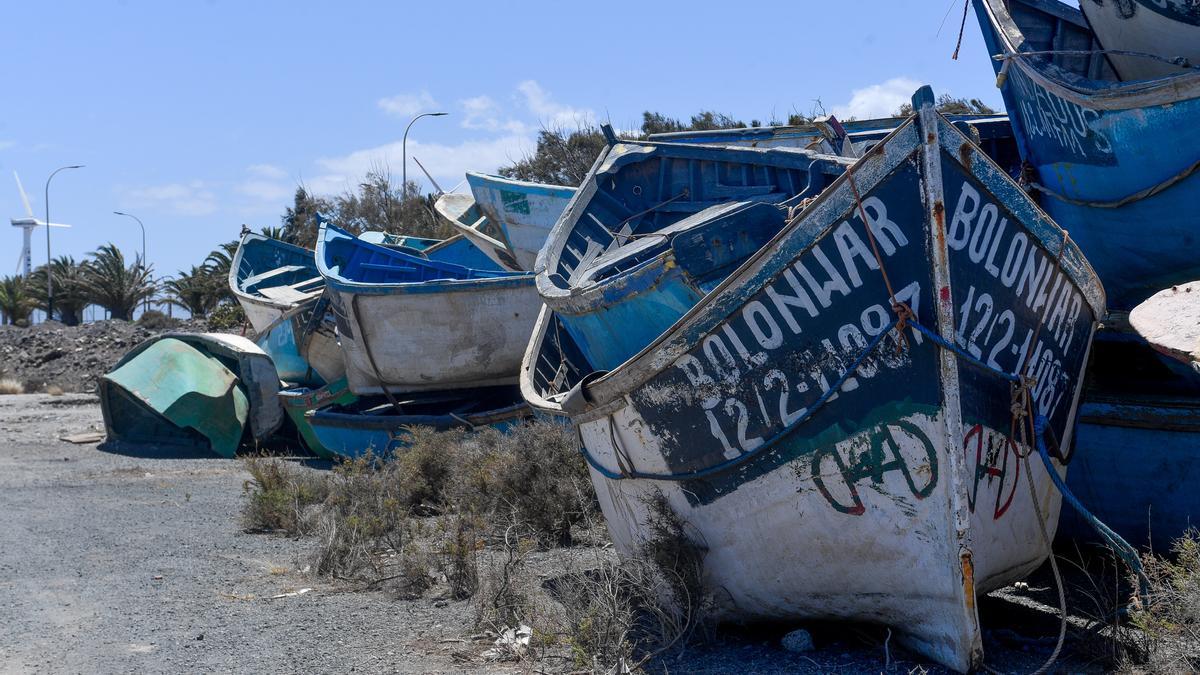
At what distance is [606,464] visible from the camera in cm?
544

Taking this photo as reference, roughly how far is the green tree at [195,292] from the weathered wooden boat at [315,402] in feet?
78.1

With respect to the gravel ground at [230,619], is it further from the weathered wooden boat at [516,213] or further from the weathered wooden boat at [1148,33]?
the weathered wooden boat at [516,213]

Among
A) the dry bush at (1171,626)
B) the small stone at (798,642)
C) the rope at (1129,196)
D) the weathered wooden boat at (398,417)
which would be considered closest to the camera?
the dry bush at (1171,626)

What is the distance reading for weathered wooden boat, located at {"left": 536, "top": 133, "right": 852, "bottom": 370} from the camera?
5734 mm

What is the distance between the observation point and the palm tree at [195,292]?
117 feet

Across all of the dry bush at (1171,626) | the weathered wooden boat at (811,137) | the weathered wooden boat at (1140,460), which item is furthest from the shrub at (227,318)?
the dry bush at (1171,626)

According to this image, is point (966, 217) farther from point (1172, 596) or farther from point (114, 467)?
point (114, 467)

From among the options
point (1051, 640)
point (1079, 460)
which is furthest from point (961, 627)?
point (1079, 460)

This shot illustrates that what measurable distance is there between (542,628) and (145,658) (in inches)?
71.5

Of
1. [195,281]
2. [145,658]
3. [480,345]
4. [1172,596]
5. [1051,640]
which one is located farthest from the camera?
[195,281]

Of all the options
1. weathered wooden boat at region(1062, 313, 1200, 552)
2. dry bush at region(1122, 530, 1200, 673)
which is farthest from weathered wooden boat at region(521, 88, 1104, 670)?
weathered wooden boat at region(1062, 313, 1200, 552)

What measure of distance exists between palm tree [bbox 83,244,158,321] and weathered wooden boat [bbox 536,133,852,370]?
1259 inches

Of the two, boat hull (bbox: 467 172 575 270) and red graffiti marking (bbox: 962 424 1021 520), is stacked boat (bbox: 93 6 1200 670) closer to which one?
red graffiti marking (bbox: 962 424 1021 520)

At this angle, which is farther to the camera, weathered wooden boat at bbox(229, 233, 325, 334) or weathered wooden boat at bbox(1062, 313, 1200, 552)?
weathered wooden boat at bbox(229, 233, 325, 334)
